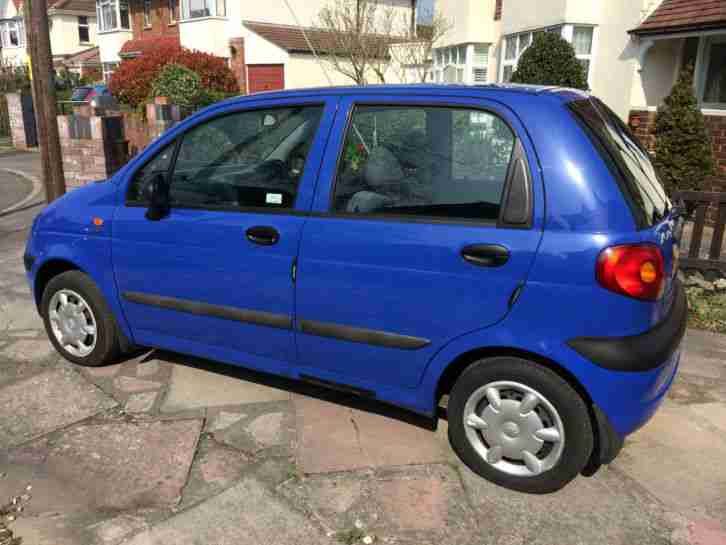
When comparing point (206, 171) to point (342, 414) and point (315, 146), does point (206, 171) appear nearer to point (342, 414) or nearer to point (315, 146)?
point (315, 146)

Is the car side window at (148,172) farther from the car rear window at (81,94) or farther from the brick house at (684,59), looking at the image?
the car rear window at (81,94)

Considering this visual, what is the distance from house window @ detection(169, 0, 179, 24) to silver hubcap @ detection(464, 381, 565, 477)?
29.3 m

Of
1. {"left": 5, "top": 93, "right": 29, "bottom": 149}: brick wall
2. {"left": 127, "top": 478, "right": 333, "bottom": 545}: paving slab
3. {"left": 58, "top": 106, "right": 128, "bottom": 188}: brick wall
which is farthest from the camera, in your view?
{"left": 5, "top": 93, "right": 29, "bottom": 149}: brick wall

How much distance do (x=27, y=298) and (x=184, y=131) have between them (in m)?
3.05

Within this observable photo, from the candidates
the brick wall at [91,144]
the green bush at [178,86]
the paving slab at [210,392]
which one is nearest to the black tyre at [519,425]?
the paving slab at [210,392]

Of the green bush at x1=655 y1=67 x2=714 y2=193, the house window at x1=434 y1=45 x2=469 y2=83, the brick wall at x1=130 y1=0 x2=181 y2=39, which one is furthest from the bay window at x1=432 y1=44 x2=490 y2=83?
the brick wall at x1=130 y1=0 x2=181 y2=39

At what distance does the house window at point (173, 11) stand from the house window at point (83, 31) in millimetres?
17388

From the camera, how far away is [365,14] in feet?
57.2

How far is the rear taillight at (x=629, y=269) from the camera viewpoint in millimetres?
2547

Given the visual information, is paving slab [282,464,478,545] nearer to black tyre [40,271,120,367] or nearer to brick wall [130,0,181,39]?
black tyre [40,271,120,367]

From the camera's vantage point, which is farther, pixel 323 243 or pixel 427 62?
pixel 427 62

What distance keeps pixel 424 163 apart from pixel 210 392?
2003 mm

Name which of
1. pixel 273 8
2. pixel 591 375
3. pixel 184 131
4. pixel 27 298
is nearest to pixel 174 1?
pixel 273 8

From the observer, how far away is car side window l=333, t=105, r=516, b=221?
2.80 m
